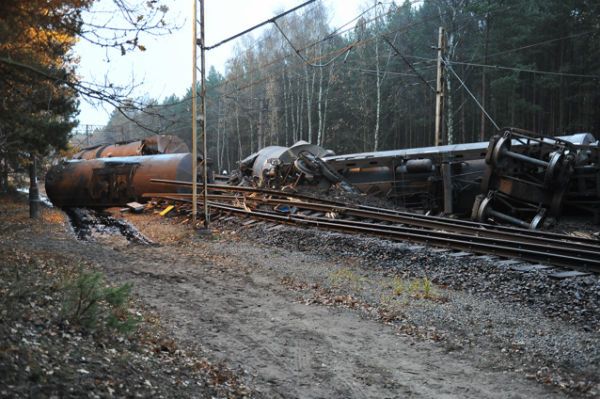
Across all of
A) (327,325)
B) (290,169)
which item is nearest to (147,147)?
(290,169)

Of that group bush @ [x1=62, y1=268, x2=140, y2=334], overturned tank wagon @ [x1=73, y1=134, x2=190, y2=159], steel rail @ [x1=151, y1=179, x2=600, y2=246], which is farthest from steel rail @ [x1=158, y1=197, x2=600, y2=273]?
overturned tank wagon @ [x1=73, y1=134, x2=190, y2=159]

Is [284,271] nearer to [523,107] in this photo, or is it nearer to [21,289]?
[21,289]

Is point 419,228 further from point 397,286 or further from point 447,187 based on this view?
point 447,187

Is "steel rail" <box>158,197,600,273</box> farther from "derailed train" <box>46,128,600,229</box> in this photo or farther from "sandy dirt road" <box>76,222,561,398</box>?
"derailed train" <box>46,128,600,229</box>

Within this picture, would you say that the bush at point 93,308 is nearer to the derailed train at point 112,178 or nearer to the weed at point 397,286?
the weed at point 397,286

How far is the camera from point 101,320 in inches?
189

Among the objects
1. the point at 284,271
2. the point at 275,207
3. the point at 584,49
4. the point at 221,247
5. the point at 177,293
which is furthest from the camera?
the point at 584,49

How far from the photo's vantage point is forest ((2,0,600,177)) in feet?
99.2

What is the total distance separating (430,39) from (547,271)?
35962 millimetres

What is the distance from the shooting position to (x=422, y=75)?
39.9m

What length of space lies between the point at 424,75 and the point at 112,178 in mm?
27856

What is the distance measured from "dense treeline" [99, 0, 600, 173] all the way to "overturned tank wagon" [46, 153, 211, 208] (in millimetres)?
1641

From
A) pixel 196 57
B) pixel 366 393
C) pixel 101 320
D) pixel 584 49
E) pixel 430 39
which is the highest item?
pixel 430 39

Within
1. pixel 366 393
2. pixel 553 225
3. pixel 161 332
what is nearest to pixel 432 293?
pixel 366 393
